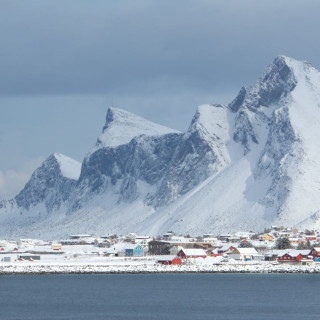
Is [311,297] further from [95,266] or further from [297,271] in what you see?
[95,266]

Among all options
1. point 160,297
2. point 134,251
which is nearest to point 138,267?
point 134,251

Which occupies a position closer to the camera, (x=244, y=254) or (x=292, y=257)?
(x=292, y=257)

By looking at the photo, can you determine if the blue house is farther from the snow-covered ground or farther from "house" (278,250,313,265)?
"house" (278,250,313,265)

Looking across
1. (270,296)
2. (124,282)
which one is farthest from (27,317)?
(124,282)

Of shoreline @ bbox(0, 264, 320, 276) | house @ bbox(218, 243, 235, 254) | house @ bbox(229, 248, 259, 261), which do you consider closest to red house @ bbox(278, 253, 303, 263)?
house @ bbox(229, 248, 259, 261)

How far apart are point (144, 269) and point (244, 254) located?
31049 mm

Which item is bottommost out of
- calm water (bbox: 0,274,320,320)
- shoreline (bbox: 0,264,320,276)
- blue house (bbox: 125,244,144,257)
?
calm water (bbox: 0,274,320,320)

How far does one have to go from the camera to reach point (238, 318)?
84.6 metres

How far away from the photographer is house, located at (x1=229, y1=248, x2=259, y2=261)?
167 meters

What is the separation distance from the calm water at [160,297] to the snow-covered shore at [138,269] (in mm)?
6042

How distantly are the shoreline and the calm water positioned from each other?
581 cm

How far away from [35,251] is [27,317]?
101189 millimetres

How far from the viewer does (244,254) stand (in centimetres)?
16775

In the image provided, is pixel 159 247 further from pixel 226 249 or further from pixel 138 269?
pixel 138 269
